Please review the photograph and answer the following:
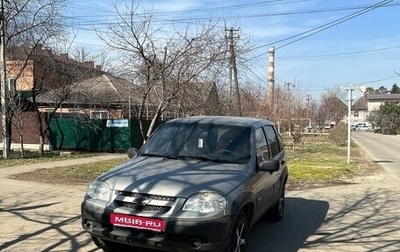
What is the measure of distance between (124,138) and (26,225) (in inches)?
611

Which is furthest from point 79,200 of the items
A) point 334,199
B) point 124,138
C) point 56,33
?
point 124,138

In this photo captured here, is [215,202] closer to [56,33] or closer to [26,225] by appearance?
[26,225]

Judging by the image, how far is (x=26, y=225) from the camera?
6543 millimetres

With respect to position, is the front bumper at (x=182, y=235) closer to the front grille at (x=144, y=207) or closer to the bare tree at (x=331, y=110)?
the front grille at (x=144, y=207)

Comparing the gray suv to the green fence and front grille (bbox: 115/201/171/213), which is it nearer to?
front grille (bbox: 115/201/171/213)

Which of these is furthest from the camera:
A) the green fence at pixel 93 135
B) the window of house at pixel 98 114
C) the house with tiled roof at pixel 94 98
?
the window of house at pixel 98 114

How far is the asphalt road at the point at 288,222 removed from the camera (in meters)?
5.89

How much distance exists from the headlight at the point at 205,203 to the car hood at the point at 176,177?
0.19 ft

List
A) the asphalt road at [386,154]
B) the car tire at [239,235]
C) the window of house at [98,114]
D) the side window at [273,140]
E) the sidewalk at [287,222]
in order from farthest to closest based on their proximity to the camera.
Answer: the window of house at [98,114] < the asphalt road at [386,154] < the side window at [273,140] < the sidewalk at [287,222] < the car tire at [239,235]

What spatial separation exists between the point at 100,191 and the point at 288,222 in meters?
3.78

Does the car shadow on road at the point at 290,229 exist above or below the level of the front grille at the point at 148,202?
below

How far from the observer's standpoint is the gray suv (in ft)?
14.7

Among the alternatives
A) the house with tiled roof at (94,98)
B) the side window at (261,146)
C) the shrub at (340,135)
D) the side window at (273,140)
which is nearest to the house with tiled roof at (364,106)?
the shrub at (340,135)

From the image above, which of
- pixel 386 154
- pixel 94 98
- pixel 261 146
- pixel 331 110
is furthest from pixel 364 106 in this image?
pixel 261 146
